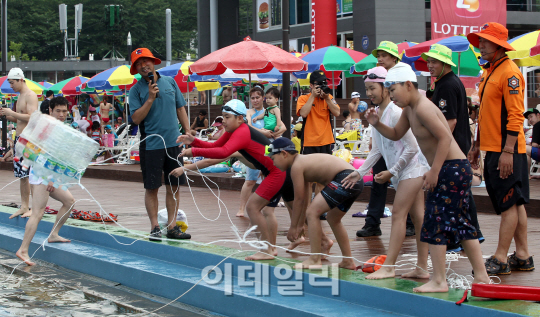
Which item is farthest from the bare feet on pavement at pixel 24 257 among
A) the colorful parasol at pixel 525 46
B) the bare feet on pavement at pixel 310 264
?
the colorful parasol at pixel 525 46

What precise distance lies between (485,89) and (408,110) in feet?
3.24

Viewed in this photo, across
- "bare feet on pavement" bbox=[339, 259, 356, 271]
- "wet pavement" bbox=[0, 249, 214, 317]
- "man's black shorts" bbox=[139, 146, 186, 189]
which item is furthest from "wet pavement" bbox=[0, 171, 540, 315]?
"wet pavement" bbox=[0, 249, 214, 317]

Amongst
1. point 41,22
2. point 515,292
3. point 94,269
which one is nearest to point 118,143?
point 94,269

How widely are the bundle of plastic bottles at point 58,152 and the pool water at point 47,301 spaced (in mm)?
1006

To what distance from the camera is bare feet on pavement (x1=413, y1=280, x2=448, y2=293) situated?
4.16 metres

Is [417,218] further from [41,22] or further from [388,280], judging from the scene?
[41,22]

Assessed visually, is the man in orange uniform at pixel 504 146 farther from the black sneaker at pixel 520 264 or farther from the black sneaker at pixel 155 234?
the black sneaker at pixel 155 234

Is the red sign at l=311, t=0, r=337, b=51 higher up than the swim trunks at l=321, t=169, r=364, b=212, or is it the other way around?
the red sign at l=311, t=0, r=337, b=51

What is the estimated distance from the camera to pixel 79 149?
19.0 ft

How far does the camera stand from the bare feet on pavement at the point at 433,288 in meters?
4.16

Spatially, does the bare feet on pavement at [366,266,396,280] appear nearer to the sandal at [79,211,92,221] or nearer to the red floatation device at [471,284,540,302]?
the red floatation device at [471,284,540,302]

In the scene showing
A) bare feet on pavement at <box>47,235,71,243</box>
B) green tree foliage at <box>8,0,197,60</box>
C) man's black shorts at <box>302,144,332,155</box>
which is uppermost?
green tree foliage at <box>8,0,197,60</box>

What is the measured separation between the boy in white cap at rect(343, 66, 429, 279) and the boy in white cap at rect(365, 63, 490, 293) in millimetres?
441

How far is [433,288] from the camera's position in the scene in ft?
13.7
